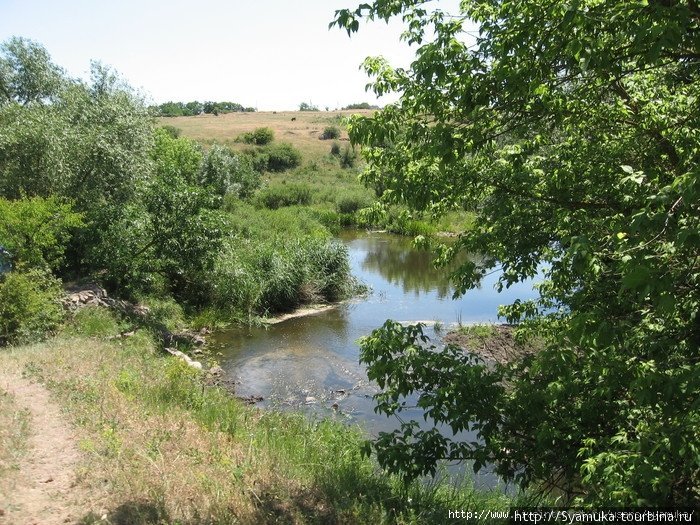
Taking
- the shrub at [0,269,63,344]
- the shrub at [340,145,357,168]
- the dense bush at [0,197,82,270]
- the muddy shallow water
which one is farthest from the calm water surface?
the shrub at [340,145,357,168]

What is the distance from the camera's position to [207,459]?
22.0 ft

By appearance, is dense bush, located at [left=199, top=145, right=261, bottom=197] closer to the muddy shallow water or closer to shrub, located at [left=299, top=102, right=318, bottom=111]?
the muddy shallow water

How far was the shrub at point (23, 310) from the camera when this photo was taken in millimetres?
12477

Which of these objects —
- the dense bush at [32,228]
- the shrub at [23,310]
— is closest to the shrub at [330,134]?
the dense bush at [32,228]

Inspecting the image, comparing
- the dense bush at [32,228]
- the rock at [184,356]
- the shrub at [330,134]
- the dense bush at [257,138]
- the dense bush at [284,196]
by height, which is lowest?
the rock at [184,356]

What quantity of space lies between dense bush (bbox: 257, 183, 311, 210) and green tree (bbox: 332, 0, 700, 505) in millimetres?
34334

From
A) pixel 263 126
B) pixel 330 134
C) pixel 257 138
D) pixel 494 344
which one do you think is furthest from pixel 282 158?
pixel 494 344

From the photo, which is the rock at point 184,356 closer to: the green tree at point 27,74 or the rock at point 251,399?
the rock at point 251,399

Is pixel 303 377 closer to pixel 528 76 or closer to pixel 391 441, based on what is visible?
pixel 391 441

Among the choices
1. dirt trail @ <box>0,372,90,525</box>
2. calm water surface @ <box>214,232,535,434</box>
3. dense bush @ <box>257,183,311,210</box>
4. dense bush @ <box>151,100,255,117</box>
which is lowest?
calm water surface @ <box>214,232,535,434</box>

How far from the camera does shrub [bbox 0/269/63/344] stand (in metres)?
12.5

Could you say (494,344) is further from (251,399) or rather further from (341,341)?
(251,399)

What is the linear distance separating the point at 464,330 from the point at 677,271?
560 inches

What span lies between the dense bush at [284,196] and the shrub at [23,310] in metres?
27.3
